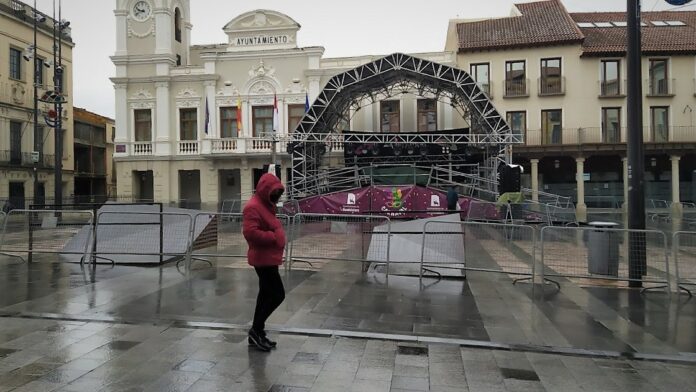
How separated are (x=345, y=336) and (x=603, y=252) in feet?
A: 17.7

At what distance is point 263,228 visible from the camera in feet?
16.5

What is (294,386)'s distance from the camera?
428cm

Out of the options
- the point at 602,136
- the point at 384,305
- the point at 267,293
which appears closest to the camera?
the point at 267,293

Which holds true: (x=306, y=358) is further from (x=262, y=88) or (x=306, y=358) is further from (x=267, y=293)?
(x=262, y=88)

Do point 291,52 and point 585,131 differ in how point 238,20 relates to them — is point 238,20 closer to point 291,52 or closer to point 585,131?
point 291,52

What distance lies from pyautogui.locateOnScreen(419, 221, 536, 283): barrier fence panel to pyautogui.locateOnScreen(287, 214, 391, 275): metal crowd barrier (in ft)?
2.85

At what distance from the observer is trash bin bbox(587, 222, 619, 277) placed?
8578mm

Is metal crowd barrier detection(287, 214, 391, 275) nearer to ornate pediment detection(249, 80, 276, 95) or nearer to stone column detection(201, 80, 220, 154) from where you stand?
ornate pediment detection(249, 80, 276, 95)

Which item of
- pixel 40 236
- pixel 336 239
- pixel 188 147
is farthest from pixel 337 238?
pixel 188 147

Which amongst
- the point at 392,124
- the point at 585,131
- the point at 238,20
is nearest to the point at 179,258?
the point at 392,124

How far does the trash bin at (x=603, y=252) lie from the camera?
338 inches

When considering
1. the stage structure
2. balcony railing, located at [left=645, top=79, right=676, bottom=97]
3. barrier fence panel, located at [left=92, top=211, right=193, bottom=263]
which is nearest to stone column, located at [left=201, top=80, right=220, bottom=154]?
the stage structure

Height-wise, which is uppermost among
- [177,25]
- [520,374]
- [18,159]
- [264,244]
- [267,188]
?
[177,25]

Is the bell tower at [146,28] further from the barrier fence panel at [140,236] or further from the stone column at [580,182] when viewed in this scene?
the stone column at [580,182]
